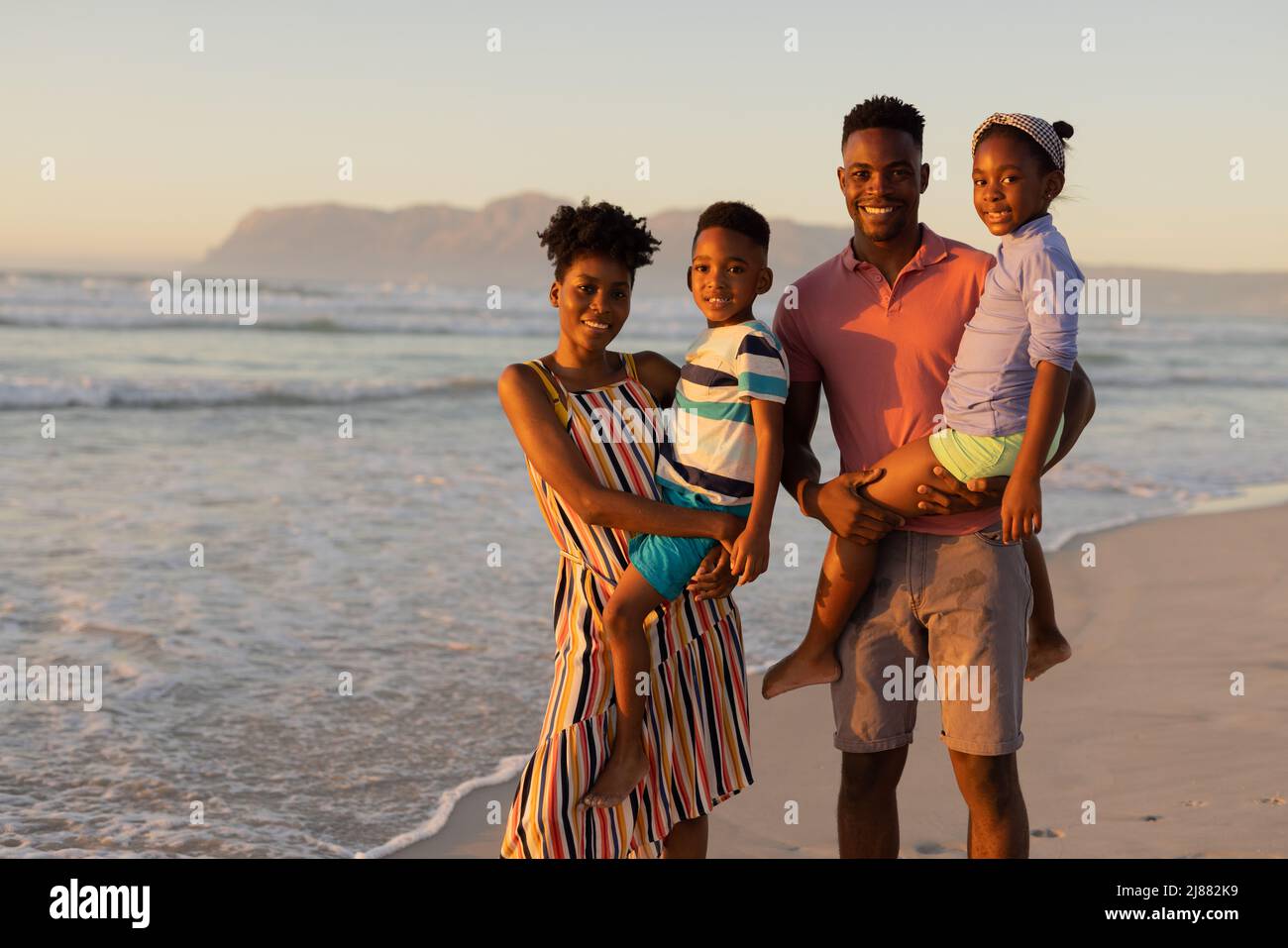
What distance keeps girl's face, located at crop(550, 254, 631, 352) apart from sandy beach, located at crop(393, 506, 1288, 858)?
193cm

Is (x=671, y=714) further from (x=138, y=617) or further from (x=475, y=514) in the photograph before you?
(x=475, y=514)

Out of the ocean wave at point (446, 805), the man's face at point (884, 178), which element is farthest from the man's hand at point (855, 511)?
the ocean wave at point (446, 805)

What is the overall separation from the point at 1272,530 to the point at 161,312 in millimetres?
21252

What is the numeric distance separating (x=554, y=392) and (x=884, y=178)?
3.12 feet

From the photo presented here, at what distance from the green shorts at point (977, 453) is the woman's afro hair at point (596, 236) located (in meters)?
0.83

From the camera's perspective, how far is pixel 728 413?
285cm

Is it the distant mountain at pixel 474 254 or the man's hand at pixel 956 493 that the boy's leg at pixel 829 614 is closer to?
the man's hand at pixel 956 493

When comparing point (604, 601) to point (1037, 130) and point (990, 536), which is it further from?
point (1037, 130)

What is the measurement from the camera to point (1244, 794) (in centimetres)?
424

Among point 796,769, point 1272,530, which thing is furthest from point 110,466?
point 1272,530

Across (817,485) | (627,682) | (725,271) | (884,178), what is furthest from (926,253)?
(627,682)

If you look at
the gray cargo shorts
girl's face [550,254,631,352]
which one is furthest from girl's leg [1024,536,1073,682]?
girl's face [550,254,631,352]

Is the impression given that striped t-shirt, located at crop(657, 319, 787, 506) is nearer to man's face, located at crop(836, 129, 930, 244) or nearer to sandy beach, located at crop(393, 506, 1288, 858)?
man's face, located at crop(836, 129, 930, 244)

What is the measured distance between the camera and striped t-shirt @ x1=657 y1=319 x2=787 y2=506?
2.83 meters
